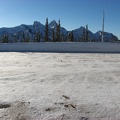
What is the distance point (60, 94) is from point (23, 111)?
5.40 feet

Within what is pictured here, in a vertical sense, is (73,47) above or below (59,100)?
above

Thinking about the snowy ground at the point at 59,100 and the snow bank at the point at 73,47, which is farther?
the snow bank at the point at 73,47

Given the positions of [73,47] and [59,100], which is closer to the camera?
[59,100]

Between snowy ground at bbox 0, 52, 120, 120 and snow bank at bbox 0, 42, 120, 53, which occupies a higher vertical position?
snow bank at bbox 0, 42, 120, 53

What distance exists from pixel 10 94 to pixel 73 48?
76.9ft

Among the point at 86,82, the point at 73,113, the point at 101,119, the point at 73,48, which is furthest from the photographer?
the point at 73,48

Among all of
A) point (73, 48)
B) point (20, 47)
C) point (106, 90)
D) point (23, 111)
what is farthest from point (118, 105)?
point (20, 47)

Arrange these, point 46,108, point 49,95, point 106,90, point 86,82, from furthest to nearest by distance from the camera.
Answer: point 86,82
point 106,90
point 49,95
point 46,108

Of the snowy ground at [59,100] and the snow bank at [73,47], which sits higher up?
the snow bank at [73,47]

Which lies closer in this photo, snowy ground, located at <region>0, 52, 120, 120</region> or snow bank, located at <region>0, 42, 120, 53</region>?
snowy ground, located at <region>0, 52, 120, 120</region>

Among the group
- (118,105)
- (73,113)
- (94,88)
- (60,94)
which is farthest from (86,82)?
(73,113)

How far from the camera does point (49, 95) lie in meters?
6.49

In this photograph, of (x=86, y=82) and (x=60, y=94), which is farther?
(x=86, y=82)

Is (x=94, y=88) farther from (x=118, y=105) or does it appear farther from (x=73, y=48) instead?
(x=73, y=48)
